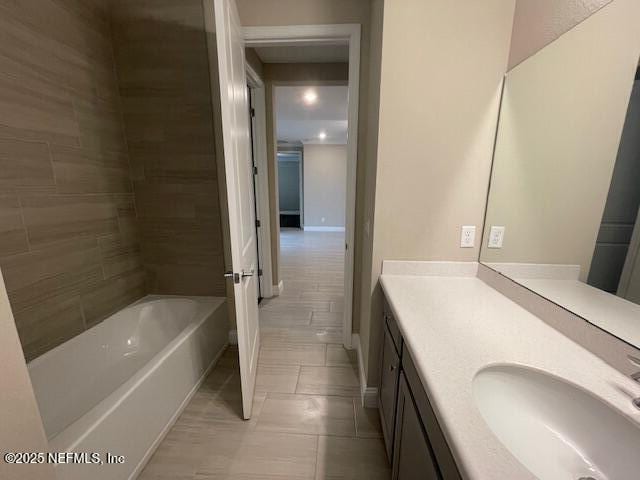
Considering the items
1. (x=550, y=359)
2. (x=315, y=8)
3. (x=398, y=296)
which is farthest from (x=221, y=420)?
(x=315, y=8)

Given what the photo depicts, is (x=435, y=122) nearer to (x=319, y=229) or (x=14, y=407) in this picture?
(x=14, y=407)

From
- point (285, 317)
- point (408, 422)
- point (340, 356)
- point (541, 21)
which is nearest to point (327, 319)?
point (285, 317)

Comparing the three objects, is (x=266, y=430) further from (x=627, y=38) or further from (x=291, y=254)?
(x=291, y=254)

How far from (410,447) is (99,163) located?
2.35 m

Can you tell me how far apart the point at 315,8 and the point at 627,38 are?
1640mm

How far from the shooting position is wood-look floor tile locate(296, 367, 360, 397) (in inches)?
69.7

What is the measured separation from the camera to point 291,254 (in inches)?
202

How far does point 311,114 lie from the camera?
4316mm

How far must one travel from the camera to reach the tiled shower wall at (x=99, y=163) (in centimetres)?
134

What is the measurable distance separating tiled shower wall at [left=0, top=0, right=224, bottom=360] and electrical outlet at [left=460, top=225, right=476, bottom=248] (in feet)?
5.75

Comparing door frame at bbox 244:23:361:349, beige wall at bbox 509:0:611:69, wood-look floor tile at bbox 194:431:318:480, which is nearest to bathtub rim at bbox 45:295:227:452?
wood-look floor tile at bbox 194:431:318:480

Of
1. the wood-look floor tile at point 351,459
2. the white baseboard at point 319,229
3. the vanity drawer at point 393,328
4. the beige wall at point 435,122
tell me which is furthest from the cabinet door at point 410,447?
the white baseboard at point 319,229

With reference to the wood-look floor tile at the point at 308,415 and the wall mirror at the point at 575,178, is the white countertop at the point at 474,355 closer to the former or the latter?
the wall mirror at the point at 575,178

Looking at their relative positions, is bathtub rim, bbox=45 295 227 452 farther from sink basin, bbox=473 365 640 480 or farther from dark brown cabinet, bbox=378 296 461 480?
sink basin, bbox=473 365 640 480
